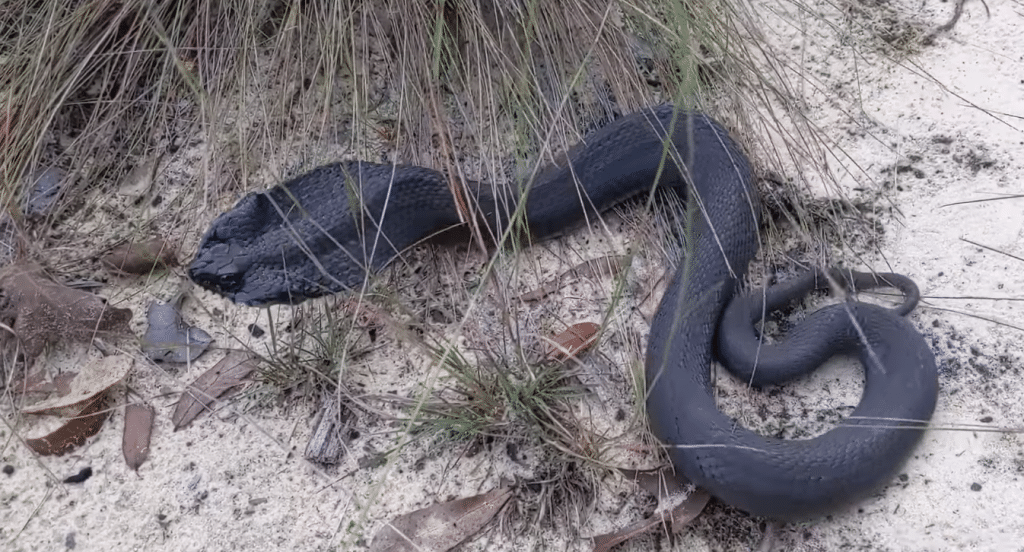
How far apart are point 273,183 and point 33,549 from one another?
3.46 feet

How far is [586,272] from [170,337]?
1127 millimetres

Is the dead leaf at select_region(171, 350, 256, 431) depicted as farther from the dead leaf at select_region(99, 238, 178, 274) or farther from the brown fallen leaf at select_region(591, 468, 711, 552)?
the brown fallen leaf at select_region(591, 468, 711, 552)

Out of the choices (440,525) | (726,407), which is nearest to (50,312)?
(440,525)

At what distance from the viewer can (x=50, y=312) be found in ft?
6.59

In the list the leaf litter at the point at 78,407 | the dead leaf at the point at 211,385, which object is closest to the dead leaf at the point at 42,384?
the leaf litter at the point at 78,407

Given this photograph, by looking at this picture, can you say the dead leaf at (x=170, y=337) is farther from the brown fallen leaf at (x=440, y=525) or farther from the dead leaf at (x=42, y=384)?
the brown fallen leaf at (x=440, y=525)

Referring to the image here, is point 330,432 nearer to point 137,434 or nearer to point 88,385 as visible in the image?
point 137,434

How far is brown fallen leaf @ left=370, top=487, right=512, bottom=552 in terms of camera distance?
168 cm

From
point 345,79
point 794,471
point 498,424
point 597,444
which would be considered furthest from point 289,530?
point 345,79

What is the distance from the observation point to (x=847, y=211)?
2125mm

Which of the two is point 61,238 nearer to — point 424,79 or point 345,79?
point 345,79

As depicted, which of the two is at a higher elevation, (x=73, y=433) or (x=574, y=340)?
(x=574, y=340)

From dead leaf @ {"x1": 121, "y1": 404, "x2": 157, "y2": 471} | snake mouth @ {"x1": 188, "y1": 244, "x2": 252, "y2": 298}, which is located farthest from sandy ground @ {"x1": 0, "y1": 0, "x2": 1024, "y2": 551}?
snake mouth @ {"x1": 188, "y1": 244, "x2": 252, "y2": 298}

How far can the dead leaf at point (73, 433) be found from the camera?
6.11 ft
